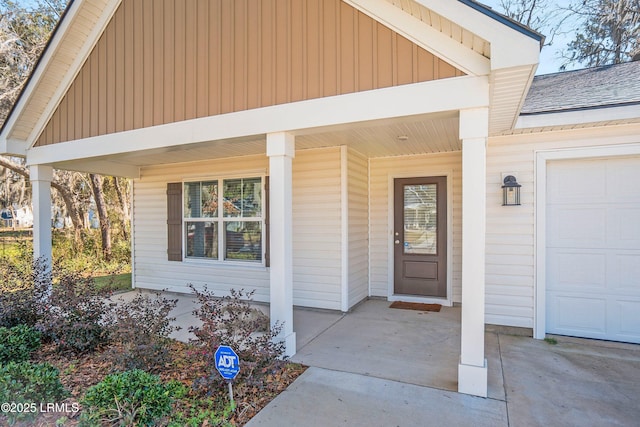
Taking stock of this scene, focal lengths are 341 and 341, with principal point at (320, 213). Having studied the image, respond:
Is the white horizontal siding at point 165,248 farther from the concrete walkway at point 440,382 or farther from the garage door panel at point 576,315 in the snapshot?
the garage door panel at point 576,315

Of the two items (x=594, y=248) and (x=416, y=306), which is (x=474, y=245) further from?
(x=416, y=306)

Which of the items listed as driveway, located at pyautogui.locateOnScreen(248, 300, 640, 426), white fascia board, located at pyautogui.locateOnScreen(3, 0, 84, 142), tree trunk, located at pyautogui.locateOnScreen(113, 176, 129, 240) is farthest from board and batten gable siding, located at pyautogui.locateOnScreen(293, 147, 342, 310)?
tree trunk, located at pyautogui.locateOnScreen(113, 176, 129, 240)

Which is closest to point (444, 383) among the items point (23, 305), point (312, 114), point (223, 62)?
point (312, 114)

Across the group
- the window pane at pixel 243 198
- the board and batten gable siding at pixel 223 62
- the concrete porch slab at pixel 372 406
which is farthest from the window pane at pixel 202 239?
the concrete porch slab at pixel 372 406

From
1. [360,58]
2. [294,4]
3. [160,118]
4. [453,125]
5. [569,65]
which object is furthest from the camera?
[569,65]

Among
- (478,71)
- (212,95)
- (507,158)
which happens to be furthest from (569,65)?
(212,95)

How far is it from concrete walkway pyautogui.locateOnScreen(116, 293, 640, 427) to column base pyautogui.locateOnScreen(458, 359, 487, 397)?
2.5 inches

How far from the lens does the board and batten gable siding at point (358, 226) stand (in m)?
5.18

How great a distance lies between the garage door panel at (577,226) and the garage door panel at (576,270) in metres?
0.12

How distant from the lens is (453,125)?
378 centimetres

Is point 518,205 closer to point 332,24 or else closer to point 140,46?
point 332,24

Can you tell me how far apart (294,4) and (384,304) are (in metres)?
4.32

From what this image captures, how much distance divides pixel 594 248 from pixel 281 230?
3.57 metres

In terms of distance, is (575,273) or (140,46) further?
(140,46)
